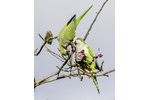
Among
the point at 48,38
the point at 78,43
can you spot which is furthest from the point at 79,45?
the point at 48,38

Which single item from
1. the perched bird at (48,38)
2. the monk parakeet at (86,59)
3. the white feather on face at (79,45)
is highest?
the perched bird at (48,38)

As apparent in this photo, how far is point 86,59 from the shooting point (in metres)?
1.15

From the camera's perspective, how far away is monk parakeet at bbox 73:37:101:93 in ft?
3.76

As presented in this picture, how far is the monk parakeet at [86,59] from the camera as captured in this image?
3.76 ft

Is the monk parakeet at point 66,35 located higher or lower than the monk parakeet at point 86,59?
higher

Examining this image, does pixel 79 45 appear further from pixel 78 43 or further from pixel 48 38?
pixel 48 38

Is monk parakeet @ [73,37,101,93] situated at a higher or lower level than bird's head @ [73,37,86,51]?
lower

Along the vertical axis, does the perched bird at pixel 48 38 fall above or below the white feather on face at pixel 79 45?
above

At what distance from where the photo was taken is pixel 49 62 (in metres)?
1.20
